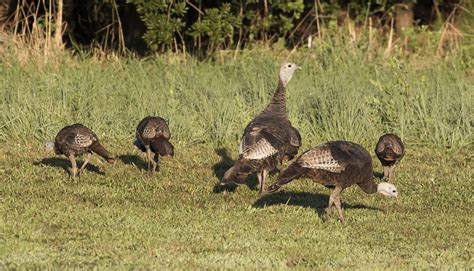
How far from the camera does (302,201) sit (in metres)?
10.9

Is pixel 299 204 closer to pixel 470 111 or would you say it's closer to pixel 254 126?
pixel 254 126

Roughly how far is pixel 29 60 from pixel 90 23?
4.95 m

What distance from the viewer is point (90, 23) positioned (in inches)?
837

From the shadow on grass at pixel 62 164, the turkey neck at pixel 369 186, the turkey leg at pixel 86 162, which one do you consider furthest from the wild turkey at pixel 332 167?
the shadow on grass at pixel 62 164

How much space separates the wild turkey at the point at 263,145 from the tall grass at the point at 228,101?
2480 mm

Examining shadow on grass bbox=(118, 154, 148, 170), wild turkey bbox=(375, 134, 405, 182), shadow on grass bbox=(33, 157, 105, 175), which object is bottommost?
shadow on grass bbox=(118, 154, 148, 170)

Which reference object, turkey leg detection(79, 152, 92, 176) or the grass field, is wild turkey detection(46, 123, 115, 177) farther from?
the grass field

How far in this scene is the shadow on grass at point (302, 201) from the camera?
10.5m

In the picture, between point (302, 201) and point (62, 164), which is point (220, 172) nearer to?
point (302, 201)

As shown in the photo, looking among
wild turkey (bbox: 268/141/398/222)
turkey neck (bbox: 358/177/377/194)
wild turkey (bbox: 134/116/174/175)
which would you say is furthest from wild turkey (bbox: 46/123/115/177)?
turkey neck (bbox: 358/177/377/194)

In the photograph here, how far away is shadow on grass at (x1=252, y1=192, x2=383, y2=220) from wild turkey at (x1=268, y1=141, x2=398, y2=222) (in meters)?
0.70

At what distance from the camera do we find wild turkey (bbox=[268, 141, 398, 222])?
9.36 m

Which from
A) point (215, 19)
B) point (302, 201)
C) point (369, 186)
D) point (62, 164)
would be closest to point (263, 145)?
point (302, 201)

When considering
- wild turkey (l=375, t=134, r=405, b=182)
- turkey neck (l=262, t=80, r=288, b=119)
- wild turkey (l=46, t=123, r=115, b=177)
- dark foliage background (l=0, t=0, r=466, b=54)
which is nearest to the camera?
wild turkey (l=46, t=123, r=115, b=177)
